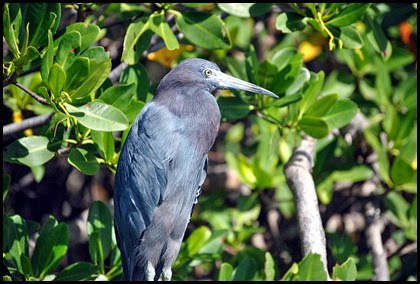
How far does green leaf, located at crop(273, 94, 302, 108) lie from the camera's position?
9.66ft

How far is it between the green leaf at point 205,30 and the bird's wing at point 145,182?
350mm

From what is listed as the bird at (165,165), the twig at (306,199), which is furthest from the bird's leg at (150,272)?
the twig at (306,199)

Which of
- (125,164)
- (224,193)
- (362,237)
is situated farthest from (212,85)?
(362,237)

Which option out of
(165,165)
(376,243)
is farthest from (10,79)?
(376,243)

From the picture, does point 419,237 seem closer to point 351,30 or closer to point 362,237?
point 362,237

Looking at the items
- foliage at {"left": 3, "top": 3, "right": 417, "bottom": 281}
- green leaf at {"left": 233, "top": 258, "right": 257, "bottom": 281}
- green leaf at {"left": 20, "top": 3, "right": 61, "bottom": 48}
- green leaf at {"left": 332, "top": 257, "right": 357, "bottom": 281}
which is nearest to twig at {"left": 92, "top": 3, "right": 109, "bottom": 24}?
foliage at {"left": 3, "top": 3, "right": 417, "bottom": 281}

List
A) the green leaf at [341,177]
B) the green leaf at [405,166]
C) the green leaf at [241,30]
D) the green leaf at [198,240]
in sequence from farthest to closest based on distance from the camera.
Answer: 1. the green leaf at [241,30]
2. the green leaf at [341,177]
3. the green leaf at [405,166]
4. the green leaf at [198,240]

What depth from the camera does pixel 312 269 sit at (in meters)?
2.64

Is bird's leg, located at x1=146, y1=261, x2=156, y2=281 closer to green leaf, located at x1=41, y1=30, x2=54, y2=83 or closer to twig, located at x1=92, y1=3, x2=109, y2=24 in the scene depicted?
green leaf, located at x1=41, y1=30, x2=54, y2=83

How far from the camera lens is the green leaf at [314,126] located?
2.96m

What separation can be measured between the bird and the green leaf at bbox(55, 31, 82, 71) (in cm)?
36

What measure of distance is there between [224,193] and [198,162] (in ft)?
3.51

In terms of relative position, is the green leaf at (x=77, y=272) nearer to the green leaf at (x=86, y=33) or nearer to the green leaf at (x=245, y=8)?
the green leaf at (x=86, y=33)

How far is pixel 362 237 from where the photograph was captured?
415cm
